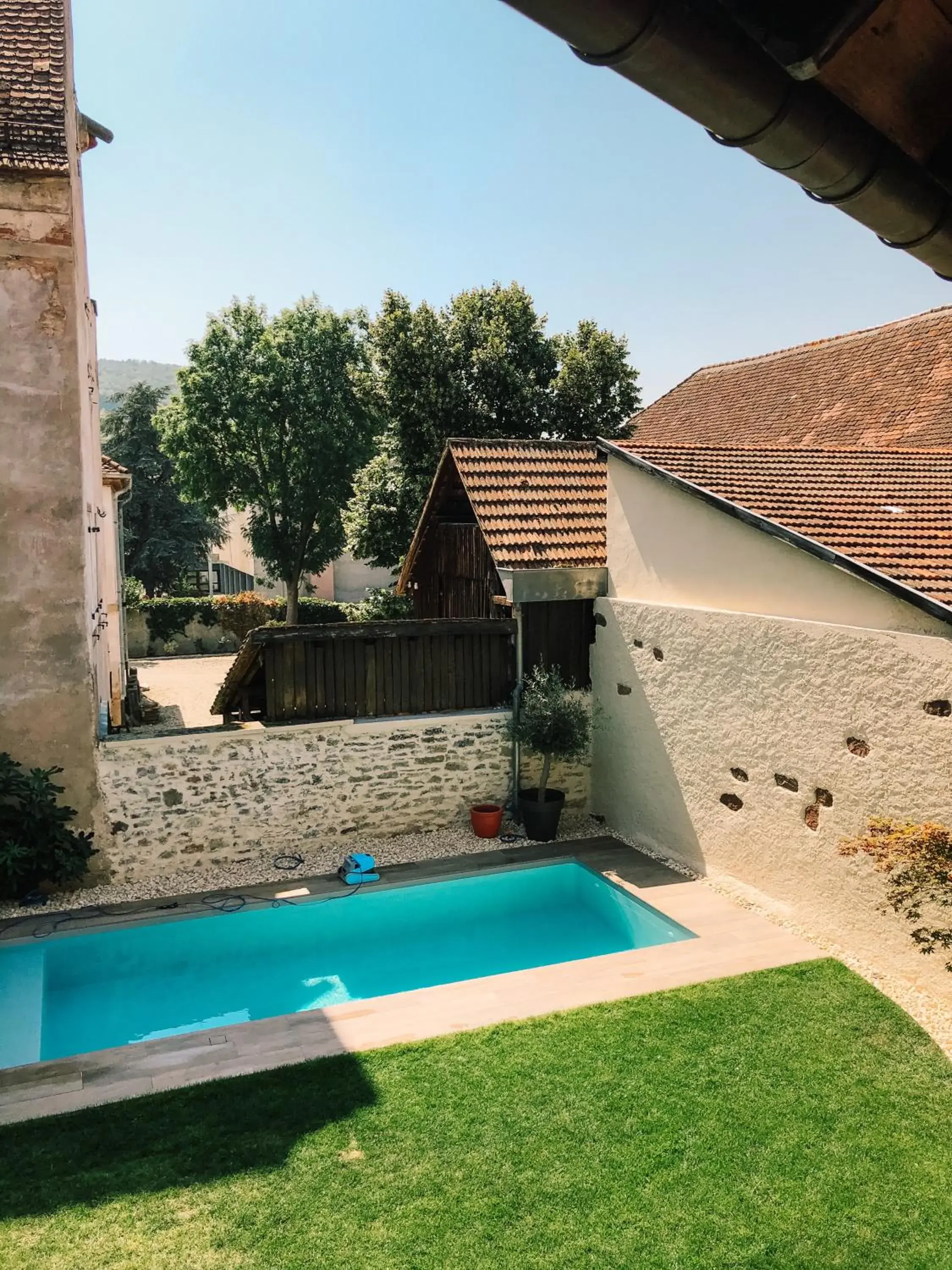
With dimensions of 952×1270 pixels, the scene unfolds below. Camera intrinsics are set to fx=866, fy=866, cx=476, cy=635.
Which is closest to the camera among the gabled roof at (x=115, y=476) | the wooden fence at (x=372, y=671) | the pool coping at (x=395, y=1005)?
the pool coping at (x=395, y=1005)

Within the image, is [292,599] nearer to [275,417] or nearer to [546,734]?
[275,417]

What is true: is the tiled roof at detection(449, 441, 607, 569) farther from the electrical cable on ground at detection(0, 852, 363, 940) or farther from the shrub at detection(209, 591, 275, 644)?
the shrub at detection(209, 591, 275, 644)

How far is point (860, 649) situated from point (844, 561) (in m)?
0.96

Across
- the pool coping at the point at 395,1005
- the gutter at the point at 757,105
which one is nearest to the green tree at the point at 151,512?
the pool coping at the point at 395,1005

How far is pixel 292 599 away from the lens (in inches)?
1451

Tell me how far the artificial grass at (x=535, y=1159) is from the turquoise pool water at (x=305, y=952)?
237cm

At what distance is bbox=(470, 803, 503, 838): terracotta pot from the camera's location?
13320mm

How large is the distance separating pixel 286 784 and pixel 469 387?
15.1m

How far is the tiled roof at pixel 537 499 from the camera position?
1384 centimetres

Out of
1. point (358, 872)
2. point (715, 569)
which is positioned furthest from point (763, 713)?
point (358, 872)

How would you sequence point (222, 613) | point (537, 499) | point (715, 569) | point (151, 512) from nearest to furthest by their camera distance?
1. point (715, 569)
2. point (537, 499)
3. point (222, 613)
4. point (151, 512)

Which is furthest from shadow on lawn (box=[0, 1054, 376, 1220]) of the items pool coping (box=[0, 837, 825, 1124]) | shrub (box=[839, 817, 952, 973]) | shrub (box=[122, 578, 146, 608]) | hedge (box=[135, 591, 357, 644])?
shrub (box=[122, 578, 146, 608])

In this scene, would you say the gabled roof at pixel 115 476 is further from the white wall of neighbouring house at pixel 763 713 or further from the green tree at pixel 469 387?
the white wall of neighbouring house at pixel 763 713

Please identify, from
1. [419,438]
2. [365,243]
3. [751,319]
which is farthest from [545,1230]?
[419,438]
